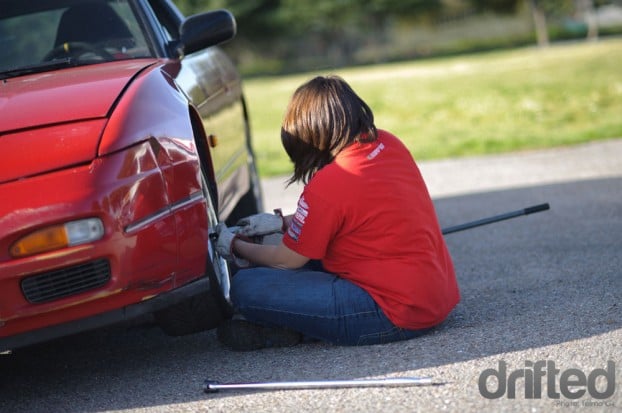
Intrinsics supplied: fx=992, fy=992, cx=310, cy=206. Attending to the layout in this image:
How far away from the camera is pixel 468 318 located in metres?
4.17

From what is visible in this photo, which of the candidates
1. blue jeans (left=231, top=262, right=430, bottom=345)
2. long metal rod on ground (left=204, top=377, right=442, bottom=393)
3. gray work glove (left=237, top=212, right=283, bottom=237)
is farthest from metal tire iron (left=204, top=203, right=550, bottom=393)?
gray work glove (left=237, top=212, right=283, bottom=237)

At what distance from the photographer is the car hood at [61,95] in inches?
137

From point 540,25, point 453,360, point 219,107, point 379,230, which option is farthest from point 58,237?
point 540,25

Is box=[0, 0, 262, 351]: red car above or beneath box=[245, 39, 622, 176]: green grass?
above

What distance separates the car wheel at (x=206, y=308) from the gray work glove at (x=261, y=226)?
162 millimetres

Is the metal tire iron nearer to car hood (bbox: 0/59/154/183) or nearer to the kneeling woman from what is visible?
the kneeling woman

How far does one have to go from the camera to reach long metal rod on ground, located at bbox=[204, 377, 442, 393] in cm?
330

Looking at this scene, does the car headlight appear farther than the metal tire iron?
No

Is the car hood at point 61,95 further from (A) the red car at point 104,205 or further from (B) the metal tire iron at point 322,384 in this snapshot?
(B) the metal tire iron at point 322,384

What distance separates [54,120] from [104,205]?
0.43 metres

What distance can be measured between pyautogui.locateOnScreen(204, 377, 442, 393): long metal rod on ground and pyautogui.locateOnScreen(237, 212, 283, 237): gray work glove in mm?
805

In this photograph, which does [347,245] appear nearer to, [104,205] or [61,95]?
[104,205]

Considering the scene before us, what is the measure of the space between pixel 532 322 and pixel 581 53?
24.9 m
